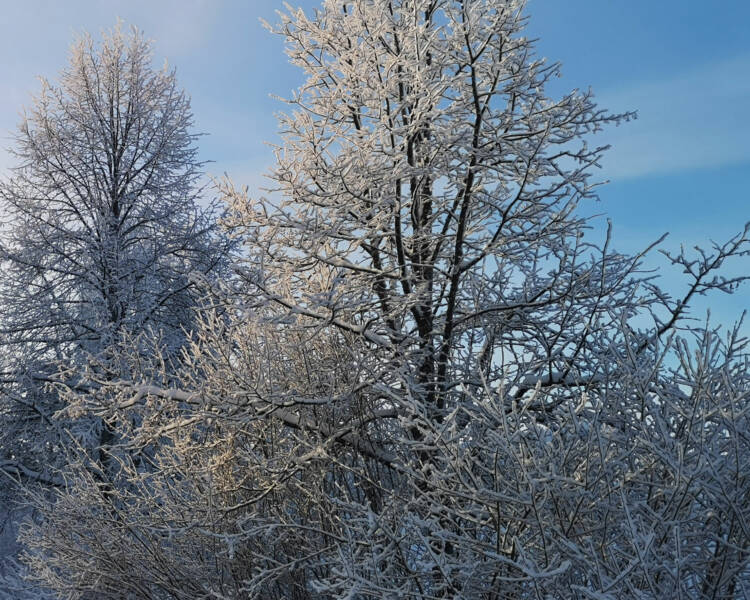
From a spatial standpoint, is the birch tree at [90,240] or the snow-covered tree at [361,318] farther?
the birch tree at [90,240]

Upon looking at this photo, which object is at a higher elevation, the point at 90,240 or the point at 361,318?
the point at 90,240

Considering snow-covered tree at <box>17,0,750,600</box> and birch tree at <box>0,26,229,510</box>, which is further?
birch tree at <box>0,26,229,510</box>

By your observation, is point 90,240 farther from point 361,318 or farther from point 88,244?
point 361,318

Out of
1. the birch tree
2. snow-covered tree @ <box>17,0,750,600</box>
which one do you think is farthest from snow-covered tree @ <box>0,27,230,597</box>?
snow-covered tree @ <box>17,0,750,600</box>

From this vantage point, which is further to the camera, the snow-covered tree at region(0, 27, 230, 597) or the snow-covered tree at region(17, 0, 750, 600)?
the snow-covered tree at region(0, 27, 230, 597)

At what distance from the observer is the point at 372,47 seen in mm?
5766

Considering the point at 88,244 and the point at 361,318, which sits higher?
the point at 88,244

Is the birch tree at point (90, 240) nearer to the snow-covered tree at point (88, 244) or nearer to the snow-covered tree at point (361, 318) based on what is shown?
the snow-covered tree at point (88, 244)

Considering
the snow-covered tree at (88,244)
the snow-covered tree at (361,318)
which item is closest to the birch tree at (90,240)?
the snow-covered tree at (88,244)

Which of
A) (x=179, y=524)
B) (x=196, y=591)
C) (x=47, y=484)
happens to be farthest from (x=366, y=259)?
(x=47, y=484)

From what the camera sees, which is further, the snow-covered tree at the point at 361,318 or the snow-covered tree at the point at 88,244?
the snow-covered tree at the point at 88,244

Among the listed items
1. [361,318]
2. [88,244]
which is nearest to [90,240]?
[88,244]

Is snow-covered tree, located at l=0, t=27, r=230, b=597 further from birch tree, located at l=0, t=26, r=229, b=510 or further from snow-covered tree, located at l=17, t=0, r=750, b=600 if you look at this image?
snow-covered tree, located at l=17, t=0, r=750, b=600

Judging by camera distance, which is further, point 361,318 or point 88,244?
point 88,244
